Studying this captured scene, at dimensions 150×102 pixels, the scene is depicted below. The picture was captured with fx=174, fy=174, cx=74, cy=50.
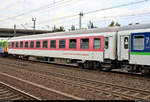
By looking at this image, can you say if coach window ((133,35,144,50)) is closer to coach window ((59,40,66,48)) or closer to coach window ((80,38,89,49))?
coach window ((80,38,89,49))

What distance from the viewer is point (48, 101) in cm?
A: 661

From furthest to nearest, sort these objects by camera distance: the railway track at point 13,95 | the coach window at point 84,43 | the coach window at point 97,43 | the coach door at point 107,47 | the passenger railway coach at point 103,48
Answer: the coach window at point 84,43
the coach window at point 97,43
the coach door at point 107,47
the passenger railway coach at point 103,48
the railway track at point 13,95

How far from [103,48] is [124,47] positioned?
6.31ft

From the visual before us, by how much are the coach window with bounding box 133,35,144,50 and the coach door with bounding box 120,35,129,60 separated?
58 cm

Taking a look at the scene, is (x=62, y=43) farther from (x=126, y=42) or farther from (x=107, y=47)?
(x=126, y=42)

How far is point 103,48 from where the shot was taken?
13773 millimetres

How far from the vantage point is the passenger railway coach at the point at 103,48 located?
37.5ft

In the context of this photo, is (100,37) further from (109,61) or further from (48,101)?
(48,101)

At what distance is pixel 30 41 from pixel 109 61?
13237mm

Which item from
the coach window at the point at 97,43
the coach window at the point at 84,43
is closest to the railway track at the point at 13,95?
the coach window at the point at 97,43

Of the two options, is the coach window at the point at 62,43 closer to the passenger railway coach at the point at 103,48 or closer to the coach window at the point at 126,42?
the passenger railway coach at the point at 103,48

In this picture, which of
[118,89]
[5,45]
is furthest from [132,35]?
[5,45]

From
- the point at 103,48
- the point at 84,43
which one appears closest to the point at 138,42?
the point at 103,48

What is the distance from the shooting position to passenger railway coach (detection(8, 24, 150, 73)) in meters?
11.4
